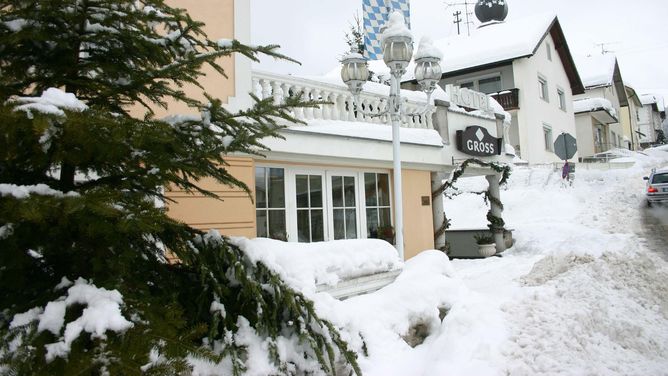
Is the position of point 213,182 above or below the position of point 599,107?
below

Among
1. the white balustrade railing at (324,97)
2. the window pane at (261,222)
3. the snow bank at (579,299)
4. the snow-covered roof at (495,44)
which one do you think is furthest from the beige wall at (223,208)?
the snow-covered roof at (495,44)

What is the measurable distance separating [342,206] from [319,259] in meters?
4.13

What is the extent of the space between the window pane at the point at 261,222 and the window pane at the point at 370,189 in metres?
2.35

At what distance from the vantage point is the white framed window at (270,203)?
7.26 meters

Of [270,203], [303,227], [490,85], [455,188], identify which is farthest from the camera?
[490,85]

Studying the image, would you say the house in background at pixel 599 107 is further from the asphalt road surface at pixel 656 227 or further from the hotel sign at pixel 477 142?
the hotel sign at pixel 477 142

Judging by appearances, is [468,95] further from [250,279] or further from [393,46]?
[250,279]

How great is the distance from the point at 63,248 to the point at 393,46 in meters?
5.05

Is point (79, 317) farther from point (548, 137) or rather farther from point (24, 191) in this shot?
point (548, 137)

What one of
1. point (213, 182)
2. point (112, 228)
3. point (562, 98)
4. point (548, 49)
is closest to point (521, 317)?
point (213, 182)

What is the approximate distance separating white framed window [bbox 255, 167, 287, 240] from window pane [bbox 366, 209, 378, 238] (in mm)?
2010

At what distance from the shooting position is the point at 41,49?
2504 millimetres

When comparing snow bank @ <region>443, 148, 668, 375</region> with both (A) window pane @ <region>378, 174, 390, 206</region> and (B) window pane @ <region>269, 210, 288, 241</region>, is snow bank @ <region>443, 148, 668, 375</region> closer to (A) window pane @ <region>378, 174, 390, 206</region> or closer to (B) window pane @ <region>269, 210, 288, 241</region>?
(A) window pane @ <region>378, 174, 390, 206</region>

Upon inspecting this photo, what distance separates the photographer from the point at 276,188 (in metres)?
7.46
